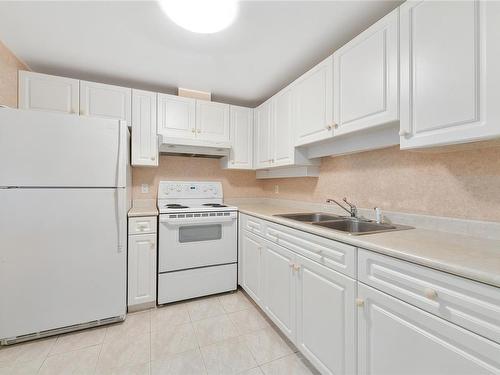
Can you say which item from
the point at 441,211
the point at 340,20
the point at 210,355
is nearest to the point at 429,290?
the point at 441,211

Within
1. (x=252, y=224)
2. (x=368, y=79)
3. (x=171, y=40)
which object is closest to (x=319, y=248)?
(x=252, y=224)

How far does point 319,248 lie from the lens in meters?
1.33

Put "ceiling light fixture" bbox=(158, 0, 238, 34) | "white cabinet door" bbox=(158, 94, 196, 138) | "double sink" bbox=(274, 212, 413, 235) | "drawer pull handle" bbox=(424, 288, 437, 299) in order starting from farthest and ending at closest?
1. "white cabinet door" bbox=(158, 94, 196, 138)
2. "double sink" bbox=(274, 212, 413, 235)
3. "ceiling light fixture" bbox=(158, 0, 238, 34)
4. "drawer pull handle" bbox=(424, 288, 437, 299)

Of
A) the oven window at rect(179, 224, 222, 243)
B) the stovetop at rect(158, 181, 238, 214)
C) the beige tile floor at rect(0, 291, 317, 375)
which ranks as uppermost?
the stovetop at rect(158, 181, 238, 214)

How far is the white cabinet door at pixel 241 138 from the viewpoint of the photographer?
284 cm

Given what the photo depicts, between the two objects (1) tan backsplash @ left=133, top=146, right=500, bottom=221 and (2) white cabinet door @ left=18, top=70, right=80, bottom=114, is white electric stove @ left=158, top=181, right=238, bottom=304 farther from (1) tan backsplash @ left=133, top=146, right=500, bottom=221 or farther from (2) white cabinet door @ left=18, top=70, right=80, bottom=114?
(2) white cabinet door @ left=18, top=70, right=80, bottom=114

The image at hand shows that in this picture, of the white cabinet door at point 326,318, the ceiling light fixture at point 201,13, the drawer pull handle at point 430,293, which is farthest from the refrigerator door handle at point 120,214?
the drawer pull handle at point 430,293

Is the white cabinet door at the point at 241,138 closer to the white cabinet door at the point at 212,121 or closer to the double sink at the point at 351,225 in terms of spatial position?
the white cabinet door at the point at 212,121

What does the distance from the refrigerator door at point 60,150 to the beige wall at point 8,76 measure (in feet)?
1.15

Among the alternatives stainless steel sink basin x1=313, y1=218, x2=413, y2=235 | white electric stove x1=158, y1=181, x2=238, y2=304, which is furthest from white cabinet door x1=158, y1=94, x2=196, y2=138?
stainless steel sink basin x1=313, y1=218, x2=413, y2=235

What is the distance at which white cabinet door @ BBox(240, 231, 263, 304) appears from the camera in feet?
6.71

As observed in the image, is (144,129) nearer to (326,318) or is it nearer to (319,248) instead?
(319,248)

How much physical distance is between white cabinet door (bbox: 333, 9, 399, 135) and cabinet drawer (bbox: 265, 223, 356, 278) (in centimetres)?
77

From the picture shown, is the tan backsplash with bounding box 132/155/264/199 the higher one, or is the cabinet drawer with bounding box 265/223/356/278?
the tan backsplash with bounding box 132/155/264/199
